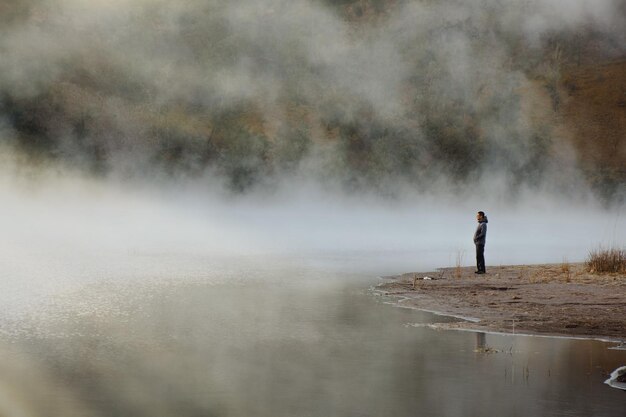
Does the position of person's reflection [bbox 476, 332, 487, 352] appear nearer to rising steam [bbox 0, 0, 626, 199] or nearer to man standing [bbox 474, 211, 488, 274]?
man standing [bbox 474, 211, 488, 274]

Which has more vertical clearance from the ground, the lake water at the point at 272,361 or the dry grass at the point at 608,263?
the dry grass at the point at 608,263

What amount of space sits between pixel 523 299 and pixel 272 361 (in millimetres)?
8052

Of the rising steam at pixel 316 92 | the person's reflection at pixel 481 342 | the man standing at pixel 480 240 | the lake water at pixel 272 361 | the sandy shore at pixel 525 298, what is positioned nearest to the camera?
the lake water at pixel 272 361

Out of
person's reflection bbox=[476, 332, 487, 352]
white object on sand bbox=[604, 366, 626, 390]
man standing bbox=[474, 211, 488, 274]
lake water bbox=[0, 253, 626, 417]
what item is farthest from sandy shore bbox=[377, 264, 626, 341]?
white object on sand bbox=[604, 366, 626, 390]

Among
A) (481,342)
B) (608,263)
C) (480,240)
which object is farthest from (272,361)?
(608,263)

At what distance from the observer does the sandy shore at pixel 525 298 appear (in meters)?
14.8

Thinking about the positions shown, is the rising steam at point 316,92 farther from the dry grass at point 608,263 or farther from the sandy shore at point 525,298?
the sandy shore at point 525,298

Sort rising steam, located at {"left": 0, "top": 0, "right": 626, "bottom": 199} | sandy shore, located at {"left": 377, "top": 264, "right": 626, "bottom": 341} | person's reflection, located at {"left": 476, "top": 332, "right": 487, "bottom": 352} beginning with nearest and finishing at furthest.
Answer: person's reflection, located at {"left": 476, "top": 332, "right": 487, "bottom": 352}, sandy shore, located at {"left": 377, "top": 264, "right": 626, "bottom": 341}, rising steam, located at {"left": 0, "top": 0, "right": 626, "bottom": 199}

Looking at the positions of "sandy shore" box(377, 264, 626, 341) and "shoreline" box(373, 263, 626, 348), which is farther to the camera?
"sandy shore" box(377, 264, 626, 341)

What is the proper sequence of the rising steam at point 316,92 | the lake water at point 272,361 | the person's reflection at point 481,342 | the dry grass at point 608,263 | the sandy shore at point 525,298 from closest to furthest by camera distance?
the lake water at point 272,361 < the person's reflection at point 481,342 < the sandy shore at point 525,298 < the dry grass at point 608,263 < the rising steam at point 316,92

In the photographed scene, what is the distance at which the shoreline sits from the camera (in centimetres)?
1468

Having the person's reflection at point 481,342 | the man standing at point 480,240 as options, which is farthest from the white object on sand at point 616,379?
the man standing at point 480,240

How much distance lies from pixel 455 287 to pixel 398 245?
2038cm

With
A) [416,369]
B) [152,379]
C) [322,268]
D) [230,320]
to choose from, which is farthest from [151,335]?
[322,268]
